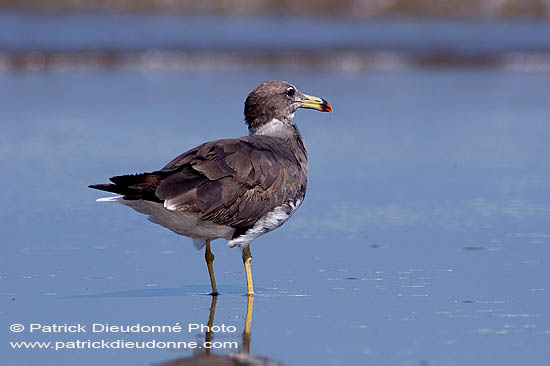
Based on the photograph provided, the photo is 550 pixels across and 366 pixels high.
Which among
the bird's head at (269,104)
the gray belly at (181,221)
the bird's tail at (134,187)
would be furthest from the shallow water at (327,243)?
the bird's head at (269,104)

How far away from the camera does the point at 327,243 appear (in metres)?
7.23

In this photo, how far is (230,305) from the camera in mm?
5918

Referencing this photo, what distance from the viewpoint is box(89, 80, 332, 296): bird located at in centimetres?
565

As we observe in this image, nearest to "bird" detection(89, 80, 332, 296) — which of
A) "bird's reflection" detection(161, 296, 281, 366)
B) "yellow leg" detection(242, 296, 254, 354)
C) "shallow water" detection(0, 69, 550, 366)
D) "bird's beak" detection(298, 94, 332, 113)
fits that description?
"yellow leg" detection(242, 296, 254, 354)

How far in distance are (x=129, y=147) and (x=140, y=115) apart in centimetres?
212

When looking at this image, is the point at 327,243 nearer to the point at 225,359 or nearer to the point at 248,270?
the point at 248,270

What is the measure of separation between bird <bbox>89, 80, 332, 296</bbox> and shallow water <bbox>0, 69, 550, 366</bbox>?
423 mm

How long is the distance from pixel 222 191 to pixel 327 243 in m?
1.54

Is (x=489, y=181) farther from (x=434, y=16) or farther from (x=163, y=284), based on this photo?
(x=434, y=16)

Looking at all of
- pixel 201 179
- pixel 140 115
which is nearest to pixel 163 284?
pixel 201 179

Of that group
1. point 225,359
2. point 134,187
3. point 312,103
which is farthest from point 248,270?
point 312,103

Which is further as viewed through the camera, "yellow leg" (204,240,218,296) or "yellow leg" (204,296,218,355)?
"yellow leg" (204,240,218,296)

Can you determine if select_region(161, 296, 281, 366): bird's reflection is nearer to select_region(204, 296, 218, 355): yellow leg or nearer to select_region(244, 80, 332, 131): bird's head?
select_region(204, 296, 218, 355): yellow leg

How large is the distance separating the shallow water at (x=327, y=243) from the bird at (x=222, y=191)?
1.39 ft
